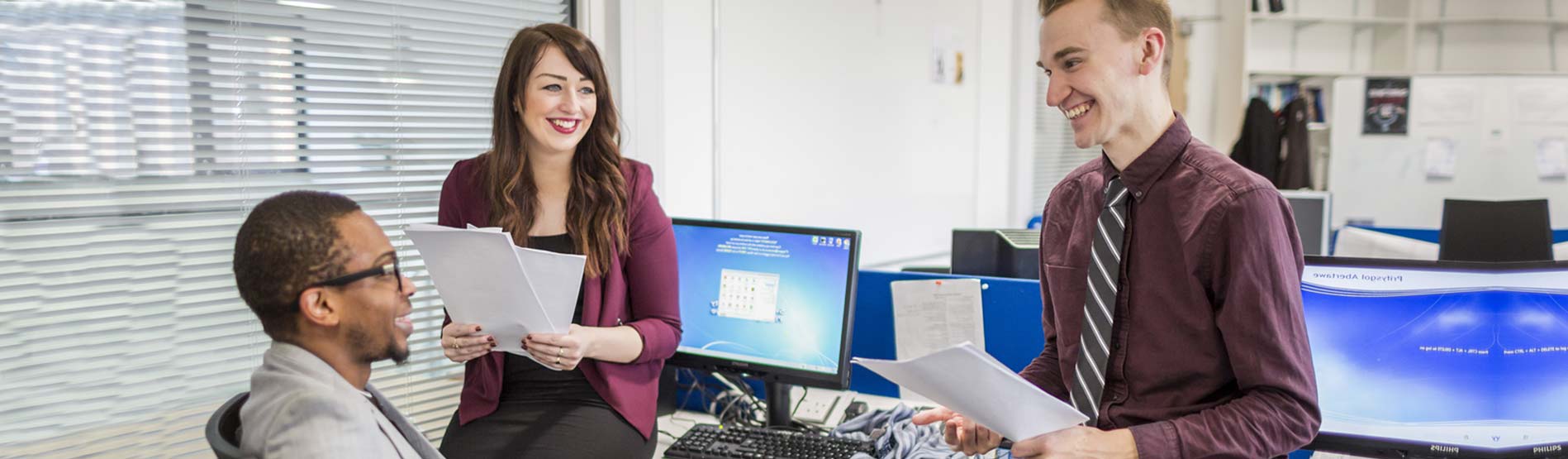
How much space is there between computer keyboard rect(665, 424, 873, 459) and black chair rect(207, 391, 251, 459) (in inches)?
33.6

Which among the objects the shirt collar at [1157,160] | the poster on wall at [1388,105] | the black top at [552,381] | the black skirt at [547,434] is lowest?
the black skirt at [547,434]

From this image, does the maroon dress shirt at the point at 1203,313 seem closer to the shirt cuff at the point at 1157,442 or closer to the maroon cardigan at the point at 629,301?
the shirt cuff at the point at 1157,442

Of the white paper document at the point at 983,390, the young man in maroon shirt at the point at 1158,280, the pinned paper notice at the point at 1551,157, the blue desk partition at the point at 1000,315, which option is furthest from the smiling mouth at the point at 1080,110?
the pinned paper notice at the point at 1551,157

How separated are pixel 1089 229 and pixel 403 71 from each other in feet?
5.52

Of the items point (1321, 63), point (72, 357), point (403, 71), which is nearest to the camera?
point (72, 357)

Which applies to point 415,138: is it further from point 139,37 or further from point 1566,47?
point 1566,47

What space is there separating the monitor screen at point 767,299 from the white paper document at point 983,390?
2.46ft

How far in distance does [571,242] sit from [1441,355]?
1453 millimetres

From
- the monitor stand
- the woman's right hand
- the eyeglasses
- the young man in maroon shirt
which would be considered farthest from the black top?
the young man in maroon shirt

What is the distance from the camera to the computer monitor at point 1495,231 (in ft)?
8.52

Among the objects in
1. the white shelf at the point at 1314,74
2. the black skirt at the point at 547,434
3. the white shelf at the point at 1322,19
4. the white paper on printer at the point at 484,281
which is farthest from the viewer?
the white shelf at the point at 1322,19

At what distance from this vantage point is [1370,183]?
6.92m

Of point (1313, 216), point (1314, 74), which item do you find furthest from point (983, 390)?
point (1314, 74)

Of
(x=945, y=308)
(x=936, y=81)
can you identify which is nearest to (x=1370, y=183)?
(x=936, y=81)
